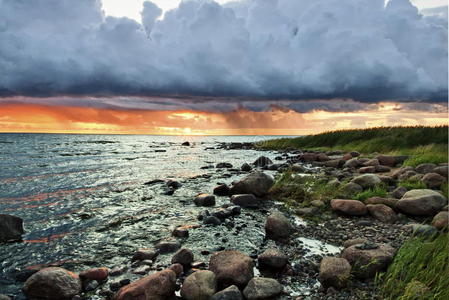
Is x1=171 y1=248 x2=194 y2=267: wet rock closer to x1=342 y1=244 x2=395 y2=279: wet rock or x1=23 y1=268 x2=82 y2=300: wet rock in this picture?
x1=23 y1=268 x2=82 y2=300: wet rock

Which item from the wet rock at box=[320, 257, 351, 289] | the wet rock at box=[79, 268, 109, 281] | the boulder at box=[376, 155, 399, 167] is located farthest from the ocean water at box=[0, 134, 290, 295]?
the boulder at box=[376, 155, 399, 167]

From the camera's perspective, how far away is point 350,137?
36531mm

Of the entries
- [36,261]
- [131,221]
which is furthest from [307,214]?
[36,261]

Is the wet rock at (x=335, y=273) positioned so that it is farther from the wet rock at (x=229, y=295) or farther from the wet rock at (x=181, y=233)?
the wet rock at (x=181, y=233)

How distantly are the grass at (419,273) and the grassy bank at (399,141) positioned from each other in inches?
514

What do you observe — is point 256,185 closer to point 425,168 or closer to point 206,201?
point 206,201

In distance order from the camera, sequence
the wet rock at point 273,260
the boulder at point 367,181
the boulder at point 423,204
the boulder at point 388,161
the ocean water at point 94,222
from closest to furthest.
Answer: the wet rock at point 273,260 → the ocean water at point 94,222 → the boulder at point 423,204 → the boulder at point 367,181 → the boulder at point 388,161

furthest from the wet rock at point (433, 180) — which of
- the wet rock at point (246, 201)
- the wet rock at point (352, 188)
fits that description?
the wet rock at point (246, 201)

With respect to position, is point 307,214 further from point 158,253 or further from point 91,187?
point 91,187

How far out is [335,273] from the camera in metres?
5.18

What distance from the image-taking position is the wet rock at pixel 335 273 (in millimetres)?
5102

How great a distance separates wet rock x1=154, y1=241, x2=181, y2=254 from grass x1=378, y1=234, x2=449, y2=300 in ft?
15.0

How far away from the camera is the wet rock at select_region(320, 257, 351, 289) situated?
510cm

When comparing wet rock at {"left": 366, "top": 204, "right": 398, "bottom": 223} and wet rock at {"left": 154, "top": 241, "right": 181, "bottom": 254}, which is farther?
wet rock at {"left": 366, "top": 204, "right": 398, "bottom": 223}
